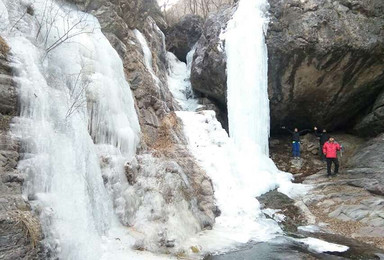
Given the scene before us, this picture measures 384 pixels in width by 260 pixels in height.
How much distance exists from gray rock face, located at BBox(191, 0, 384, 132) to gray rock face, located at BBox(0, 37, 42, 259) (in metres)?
10.8

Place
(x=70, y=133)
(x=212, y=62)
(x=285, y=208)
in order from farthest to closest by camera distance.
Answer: (x=212, y=62), (x=285, y=208), (x=70, y=133)

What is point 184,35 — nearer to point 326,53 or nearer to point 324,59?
point 324,59

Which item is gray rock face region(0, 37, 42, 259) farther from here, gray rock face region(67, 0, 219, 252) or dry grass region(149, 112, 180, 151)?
dry grass region(149, 112, 180, 151)

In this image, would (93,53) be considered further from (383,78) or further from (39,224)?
(383,78)

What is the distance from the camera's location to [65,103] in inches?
274

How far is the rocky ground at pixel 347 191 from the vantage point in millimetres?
8855

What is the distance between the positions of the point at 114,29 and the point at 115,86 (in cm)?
332

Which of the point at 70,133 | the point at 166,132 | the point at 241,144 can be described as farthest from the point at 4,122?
the point at 241,144

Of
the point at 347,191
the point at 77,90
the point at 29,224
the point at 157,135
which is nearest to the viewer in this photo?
the point at 29,224

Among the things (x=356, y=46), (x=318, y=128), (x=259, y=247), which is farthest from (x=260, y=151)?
(x=259, y=247)

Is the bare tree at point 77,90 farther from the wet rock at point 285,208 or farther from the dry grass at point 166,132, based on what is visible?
the wet rock at point 285,208

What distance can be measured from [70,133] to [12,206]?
6.75 ft

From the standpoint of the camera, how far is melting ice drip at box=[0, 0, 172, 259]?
545cm

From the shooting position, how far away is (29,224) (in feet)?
15.3
